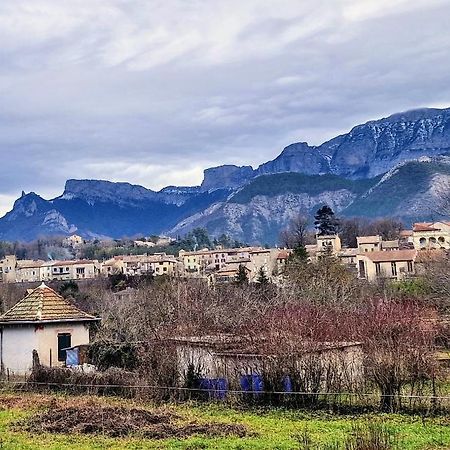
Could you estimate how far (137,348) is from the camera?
2283cm

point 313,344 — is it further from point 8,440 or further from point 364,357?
point 8,440

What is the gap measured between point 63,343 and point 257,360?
10.5 metres

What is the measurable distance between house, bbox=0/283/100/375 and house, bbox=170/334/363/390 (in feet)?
23.8

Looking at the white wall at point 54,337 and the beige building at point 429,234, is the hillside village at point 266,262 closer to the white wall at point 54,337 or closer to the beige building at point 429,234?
the beige building at point 429,234

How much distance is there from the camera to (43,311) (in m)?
26.1

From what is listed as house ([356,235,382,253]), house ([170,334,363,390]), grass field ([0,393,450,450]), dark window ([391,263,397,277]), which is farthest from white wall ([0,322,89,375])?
house ([356,235,382,253])

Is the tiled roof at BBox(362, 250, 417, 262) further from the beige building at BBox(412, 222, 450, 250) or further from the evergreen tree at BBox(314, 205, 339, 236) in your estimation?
the evergreen tree at BBox(314, 205, 339, 236)

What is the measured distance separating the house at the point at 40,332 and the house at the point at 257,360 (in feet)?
23.8

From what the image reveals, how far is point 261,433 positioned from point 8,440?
16.5 ft

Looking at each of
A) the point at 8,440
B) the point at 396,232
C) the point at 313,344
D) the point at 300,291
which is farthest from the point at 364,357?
the point at 396,232

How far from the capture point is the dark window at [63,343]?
1023 inches

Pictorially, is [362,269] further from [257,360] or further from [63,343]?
[257,360]

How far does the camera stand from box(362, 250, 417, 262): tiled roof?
6672 centimetres

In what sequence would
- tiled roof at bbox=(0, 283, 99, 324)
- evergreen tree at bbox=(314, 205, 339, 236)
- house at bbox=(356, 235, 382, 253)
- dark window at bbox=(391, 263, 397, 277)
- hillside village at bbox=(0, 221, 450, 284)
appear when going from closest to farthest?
tiled roof at bbox=(0, 283, 99, 324) → dark window at bbox=(391, 263, 397, 277) → hillside village at bbox=(0, 221, 450, 284) → house at bbox=(356, 235, 382, 253) → evergreen tree at bbox=(314, 205, 339, 236)
